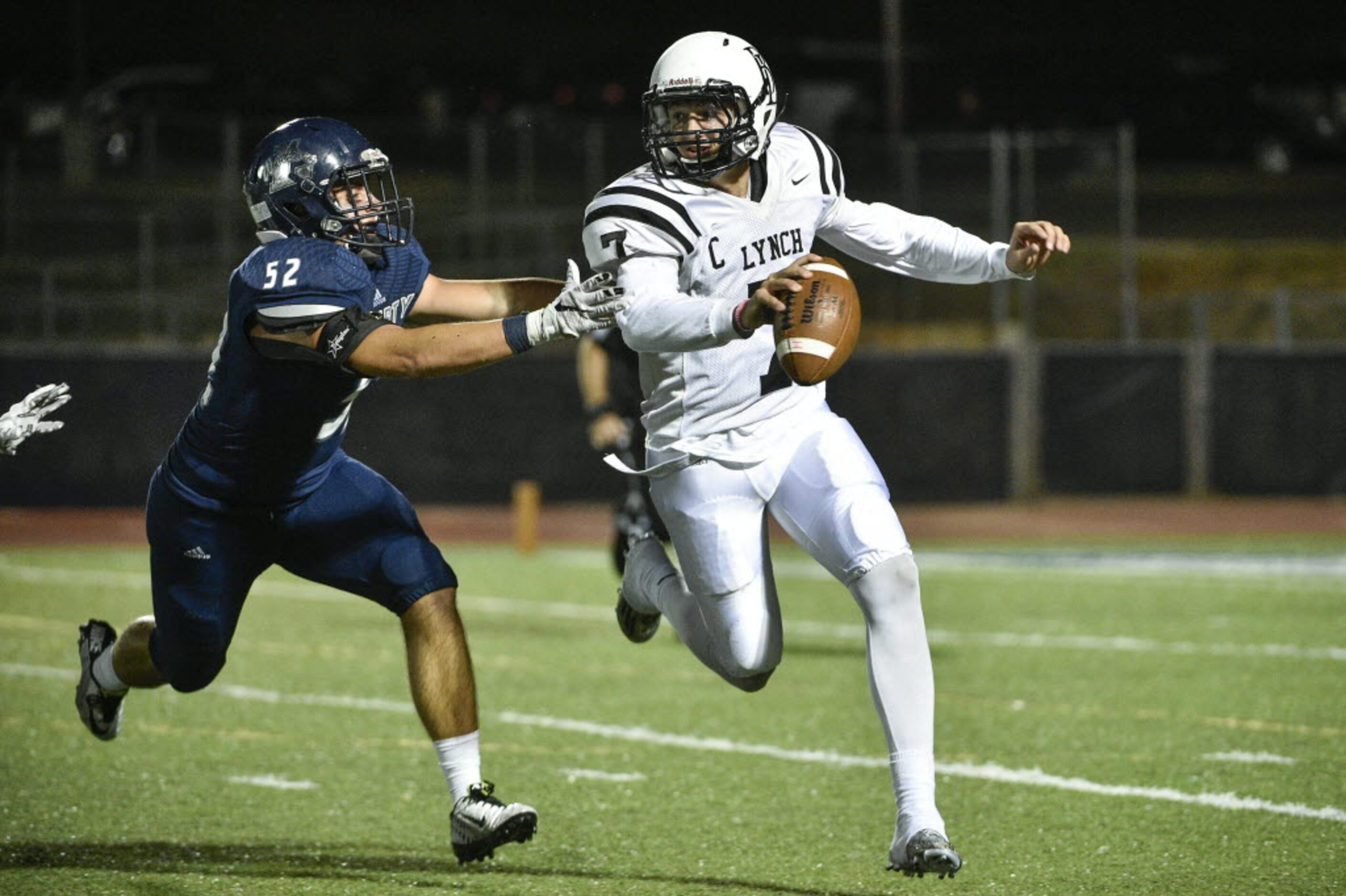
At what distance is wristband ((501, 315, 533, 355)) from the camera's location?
4.11m

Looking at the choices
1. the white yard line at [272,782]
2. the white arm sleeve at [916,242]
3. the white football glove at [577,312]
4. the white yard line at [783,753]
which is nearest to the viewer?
the white football glove at [577,312]

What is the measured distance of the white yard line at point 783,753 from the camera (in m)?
5.25

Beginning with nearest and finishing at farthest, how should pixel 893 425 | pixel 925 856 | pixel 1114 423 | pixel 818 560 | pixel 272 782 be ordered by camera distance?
pixel 925 856 < pixel 818 560 < pixel 272 782 < pixel 893 425 < pixel 1114 423

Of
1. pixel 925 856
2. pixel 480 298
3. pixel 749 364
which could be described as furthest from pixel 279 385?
pixel 925 856

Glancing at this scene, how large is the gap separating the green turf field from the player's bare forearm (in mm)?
1178

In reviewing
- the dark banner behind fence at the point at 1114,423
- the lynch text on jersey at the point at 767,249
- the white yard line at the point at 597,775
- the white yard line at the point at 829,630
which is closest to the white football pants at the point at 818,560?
the lynch text on jersey at the point at 767,249

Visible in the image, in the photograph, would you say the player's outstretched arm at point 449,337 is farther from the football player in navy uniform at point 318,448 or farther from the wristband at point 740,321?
the wristband at point 740,321

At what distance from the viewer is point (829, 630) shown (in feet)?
30.1

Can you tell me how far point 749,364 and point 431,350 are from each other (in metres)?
0.83

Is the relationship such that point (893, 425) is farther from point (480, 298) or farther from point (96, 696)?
point (480, 298)

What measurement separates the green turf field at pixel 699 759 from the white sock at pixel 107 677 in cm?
32

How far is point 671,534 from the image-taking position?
4.76m

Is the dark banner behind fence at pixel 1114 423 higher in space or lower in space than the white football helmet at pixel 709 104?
lower

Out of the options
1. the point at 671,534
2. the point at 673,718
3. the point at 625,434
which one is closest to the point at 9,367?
the point at 625,434
